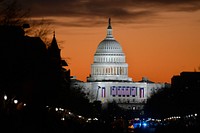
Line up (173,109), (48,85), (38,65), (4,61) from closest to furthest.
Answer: (4,61)
(38,65)
(48,85)
(173,109)

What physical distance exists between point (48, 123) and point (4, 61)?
4.45m

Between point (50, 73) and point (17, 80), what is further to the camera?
point (50, 73)

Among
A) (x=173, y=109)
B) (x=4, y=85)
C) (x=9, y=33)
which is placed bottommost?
(x=4, y=85)

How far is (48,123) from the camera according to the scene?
6256 centimetres

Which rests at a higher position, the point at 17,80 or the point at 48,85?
the point at 48,85

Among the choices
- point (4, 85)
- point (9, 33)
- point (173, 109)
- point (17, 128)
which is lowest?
point (17, 128)

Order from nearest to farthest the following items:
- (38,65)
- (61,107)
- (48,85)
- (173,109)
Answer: (38,65), (48,85), (61,107), (173,109)

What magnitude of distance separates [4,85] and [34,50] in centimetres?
2268

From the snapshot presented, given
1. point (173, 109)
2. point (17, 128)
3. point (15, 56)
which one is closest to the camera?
point (17, 128)

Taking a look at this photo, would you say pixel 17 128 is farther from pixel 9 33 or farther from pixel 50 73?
pixel 50 73

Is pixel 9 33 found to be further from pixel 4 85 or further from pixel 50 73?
pixel 50 73

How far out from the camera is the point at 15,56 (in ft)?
215

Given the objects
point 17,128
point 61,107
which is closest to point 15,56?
point 17,128

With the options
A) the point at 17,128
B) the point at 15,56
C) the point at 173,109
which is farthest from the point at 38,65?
the point at 173,109
